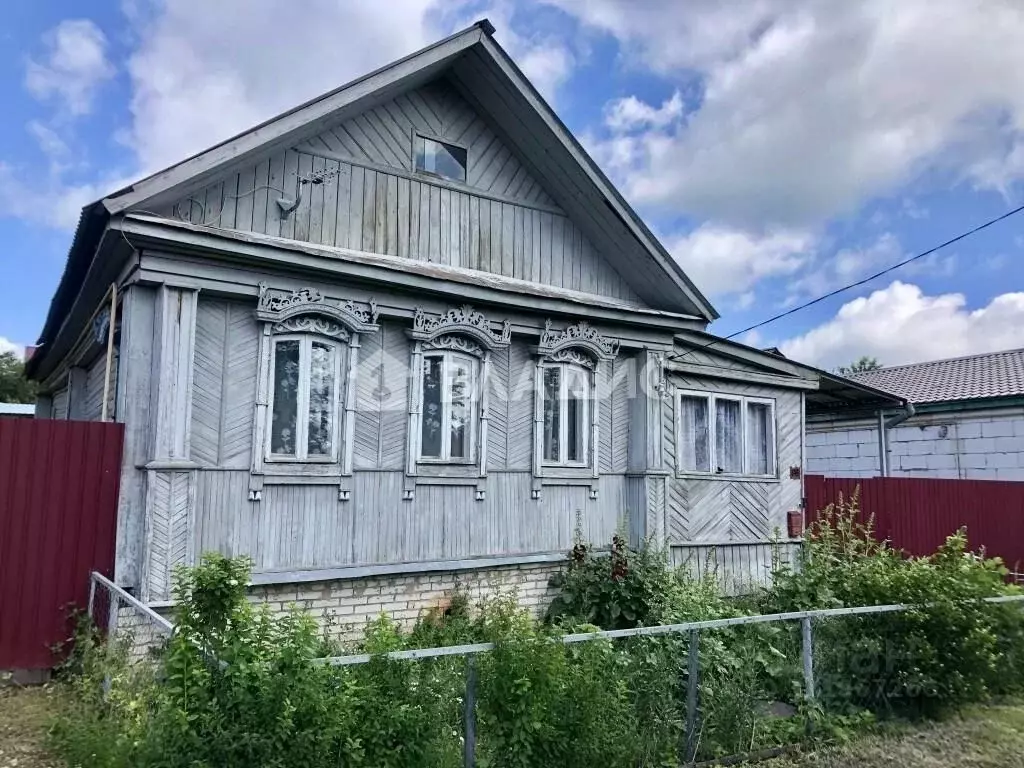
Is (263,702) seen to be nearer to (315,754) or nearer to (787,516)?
(315,754)

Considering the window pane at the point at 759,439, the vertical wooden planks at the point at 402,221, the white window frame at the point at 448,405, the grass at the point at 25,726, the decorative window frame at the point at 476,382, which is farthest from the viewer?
the window pane at the point at 759,439

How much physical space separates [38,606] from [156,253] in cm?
324

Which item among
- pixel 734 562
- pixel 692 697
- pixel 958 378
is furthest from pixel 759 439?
pixel 958 378

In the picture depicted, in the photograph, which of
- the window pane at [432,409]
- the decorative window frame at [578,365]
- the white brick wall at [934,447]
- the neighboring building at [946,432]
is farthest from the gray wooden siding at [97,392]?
the white brick wall at [934,447]

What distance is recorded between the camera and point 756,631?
6285mm

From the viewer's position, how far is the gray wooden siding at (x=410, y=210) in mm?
7844

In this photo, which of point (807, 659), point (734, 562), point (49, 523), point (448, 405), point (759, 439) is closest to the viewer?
point (807, 659)

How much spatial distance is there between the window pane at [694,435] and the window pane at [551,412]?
2148mm

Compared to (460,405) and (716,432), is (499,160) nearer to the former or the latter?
(460,405)

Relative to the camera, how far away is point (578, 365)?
9828mm

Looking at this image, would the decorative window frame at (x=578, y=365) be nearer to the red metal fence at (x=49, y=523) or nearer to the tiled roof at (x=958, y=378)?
the red metal fence at (x=49, y=523)

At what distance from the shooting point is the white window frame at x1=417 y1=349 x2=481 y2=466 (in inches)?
334

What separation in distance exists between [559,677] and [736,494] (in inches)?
287

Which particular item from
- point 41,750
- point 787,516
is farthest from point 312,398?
point 787,516
